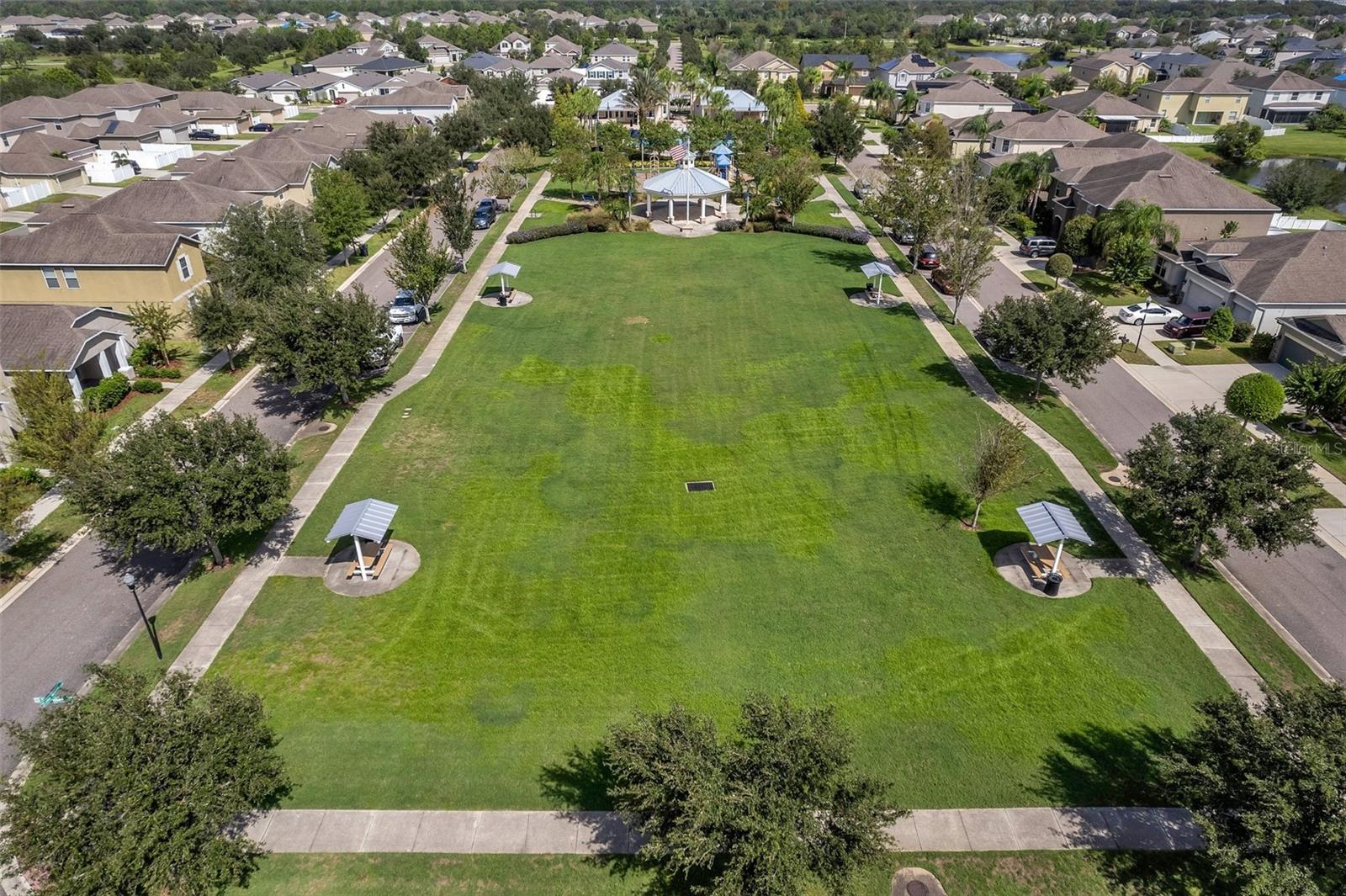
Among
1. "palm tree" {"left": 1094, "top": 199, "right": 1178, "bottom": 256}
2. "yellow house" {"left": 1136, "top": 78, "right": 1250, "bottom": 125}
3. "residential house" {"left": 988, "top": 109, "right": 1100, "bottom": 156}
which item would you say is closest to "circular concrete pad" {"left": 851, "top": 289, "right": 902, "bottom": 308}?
"palm tree" {"left": 1094, "top": 199, "right": 1178, "bottom": 256}

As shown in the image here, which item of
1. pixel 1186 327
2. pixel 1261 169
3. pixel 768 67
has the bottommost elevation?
pixel 1186 327

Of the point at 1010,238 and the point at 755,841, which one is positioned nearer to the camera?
the point at 755,841

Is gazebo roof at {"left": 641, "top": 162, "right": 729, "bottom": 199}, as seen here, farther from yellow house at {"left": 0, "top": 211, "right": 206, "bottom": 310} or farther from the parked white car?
yellow house at {"left": 0, "top": 211, "right": 206, "bottom": 310}

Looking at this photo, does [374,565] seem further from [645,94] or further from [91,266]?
[645,94]

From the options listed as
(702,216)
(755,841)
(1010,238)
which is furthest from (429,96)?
(755,841)

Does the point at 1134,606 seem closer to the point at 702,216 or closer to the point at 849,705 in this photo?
the point at 849,705

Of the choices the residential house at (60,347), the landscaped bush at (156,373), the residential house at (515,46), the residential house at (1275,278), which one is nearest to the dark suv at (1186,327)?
the residential house at (1275,278)

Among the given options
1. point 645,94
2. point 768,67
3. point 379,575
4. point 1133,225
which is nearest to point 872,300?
point 1133,225
